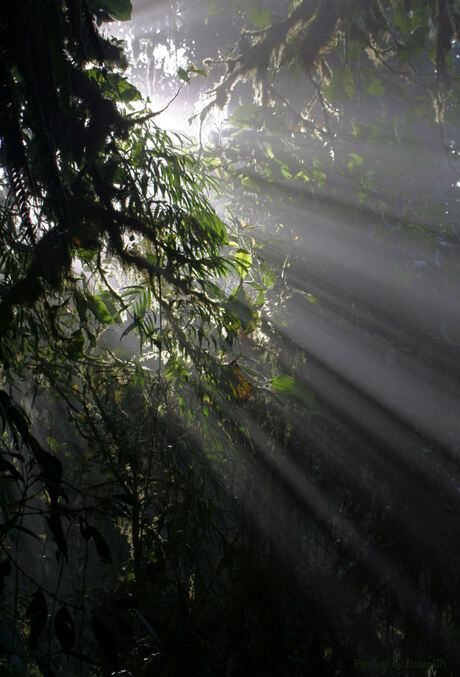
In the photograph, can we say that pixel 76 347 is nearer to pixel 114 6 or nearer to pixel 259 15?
pixel 114 6

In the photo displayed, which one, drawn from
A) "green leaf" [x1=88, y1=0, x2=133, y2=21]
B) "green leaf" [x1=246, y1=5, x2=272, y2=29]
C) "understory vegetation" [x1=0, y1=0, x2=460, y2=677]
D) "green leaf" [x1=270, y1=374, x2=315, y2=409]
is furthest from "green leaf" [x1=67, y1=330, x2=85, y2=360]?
"green leaf" [x1=246, y1=5, x2=272, y2=29]

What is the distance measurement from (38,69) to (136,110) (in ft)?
2.52

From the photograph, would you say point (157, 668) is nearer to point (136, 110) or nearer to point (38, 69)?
point (38, 69)

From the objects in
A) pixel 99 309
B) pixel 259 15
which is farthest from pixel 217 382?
pixel 259 15

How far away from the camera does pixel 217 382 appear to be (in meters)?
1.46

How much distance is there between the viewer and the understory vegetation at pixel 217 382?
3.10ft

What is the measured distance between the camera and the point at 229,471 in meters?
2.01

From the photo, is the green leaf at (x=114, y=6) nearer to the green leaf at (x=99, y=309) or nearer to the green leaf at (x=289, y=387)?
the green leaf at (x=99, y=309)

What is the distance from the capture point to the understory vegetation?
37.2 inches

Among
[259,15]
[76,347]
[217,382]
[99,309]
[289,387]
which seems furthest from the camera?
[259,15]

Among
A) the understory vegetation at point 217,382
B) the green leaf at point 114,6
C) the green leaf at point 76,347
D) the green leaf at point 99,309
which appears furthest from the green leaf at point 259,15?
the green leaf at point 76,347

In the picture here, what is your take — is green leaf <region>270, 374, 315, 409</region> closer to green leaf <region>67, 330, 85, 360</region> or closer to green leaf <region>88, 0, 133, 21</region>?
green leaf <region>67, 330, 85, 360</region>

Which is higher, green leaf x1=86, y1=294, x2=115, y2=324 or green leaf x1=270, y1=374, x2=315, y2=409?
green leaf x1=86, y1=294, x2=115, y2=324

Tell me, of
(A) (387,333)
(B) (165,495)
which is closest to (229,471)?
(B) (165,495)
